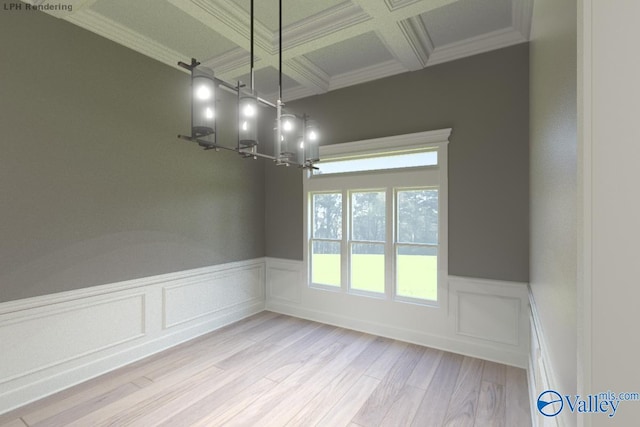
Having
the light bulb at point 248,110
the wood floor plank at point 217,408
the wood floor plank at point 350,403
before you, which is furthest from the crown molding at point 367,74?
the wood floor plank at point 217,408

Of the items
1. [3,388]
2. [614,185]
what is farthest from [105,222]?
[614,185]

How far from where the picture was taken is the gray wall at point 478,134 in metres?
2.71

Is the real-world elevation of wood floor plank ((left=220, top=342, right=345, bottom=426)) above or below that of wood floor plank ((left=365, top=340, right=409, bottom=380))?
below

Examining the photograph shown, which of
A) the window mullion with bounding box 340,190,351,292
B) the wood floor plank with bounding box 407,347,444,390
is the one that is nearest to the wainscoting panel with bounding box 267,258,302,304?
the window mullion with bounding box 340,190,351,292

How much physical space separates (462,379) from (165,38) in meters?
4.33

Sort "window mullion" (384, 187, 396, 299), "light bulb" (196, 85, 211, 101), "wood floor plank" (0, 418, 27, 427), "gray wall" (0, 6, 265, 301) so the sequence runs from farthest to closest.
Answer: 1. "window mullion" (384, 187, 396, 299)
2. "gray wall" (0, 6, 265, 301)
3. "wood floor plank" (0, 418, 27, 427)
4. "light bulb" (196, 85, 211, 101)

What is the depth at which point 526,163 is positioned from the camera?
267cm

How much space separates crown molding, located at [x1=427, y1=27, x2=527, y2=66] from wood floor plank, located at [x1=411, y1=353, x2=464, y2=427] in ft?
10.4

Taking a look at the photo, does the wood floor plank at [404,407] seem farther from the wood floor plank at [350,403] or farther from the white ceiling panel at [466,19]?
the white ceiling panel at [466,19]

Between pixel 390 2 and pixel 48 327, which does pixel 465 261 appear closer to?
pixel 390 2

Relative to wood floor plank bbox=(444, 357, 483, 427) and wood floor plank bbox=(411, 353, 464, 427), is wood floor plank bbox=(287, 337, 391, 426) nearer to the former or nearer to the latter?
wood floor plank bbox=(411, 353, 464, 427)

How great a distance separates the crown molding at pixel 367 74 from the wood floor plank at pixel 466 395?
3247mm

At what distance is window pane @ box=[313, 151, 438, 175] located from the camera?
3221mm

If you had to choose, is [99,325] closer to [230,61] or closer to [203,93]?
[203,93]
